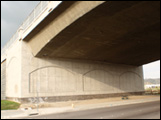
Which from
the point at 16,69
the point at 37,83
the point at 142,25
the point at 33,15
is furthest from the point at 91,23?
the point at 16,69

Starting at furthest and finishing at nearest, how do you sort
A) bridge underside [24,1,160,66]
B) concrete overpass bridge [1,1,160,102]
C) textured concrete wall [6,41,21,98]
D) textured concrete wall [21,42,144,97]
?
textured concrete wall [6,41,21,98] → textured concrete wall [21,42,144,97] → concrete overpass bridge [1,1,160,102] → bridge underside [24,1,160,66]

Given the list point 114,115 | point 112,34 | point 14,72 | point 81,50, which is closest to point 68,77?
point 81,50

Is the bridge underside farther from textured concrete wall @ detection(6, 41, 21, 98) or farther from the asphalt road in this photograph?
the asphalt road

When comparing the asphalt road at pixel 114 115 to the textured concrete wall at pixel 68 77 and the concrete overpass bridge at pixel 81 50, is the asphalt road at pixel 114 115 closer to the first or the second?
the concrete overpass bridge at pixel 81 50

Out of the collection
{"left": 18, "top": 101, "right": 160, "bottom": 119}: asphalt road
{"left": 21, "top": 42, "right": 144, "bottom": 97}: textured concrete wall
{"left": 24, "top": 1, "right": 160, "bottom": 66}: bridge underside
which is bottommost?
{"left": 18, "top": 101, "right": 160, "bottom": 119}: asphalt road

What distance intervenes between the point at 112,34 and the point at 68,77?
10515 millimetres

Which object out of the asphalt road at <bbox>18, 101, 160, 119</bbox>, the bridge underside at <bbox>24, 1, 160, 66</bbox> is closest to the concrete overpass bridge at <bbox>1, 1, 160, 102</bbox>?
the bridge underside at <bbox>24, 1, 160, 66</bbox>

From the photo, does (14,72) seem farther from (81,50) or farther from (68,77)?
(81,50)

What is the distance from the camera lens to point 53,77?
2648 cm

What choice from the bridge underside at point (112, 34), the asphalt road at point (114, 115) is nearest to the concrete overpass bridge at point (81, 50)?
the bridge underside at point (112, 34)

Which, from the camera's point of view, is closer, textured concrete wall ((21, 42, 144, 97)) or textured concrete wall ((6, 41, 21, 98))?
textured concrete wall ((21, 42, 144, 97))

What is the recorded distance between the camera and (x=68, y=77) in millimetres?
27828

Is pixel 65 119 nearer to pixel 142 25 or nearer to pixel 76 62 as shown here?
pixel 142 25

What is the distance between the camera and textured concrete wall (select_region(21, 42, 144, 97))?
24797mm
